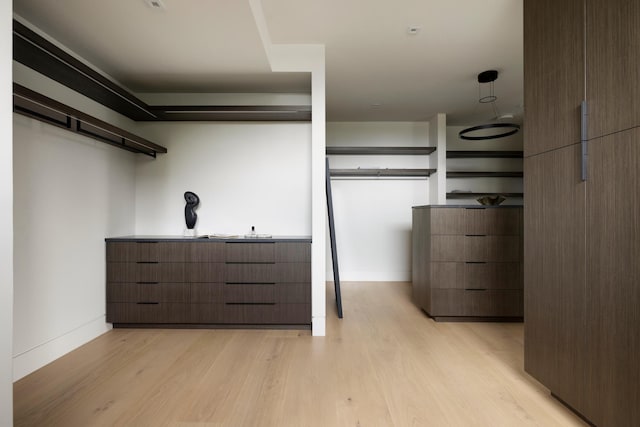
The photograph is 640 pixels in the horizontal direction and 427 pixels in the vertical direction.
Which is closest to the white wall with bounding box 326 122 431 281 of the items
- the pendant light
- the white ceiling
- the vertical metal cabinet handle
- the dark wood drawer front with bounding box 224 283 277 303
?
the pendant light

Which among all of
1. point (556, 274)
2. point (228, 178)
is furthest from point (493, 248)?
point (228, 178)

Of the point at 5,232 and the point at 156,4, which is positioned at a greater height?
the point at 156,4

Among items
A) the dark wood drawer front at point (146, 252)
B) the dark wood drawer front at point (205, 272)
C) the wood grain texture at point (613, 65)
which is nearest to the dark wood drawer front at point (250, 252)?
the dark wood drawer front at point (205, 272)

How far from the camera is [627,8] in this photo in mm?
1334

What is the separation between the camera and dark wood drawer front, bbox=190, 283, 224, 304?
3002 millimetres

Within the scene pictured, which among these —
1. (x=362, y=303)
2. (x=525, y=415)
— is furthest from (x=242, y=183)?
(x=525, y=415)

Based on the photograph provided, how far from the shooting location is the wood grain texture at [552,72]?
5.27ft

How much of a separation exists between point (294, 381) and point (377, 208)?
3554 mm

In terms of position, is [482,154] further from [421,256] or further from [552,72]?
[552,72]

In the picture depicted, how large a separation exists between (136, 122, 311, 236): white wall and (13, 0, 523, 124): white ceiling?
46 cm

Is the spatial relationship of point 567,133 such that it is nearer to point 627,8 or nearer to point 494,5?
point 627,8

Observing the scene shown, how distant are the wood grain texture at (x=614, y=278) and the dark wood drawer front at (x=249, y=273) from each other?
7.45 feet

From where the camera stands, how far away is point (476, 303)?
3.18 metres

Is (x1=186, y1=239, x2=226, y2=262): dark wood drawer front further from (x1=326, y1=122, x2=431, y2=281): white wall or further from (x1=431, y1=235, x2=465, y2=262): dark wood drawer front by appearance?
(x1=326, y1=122, x2=431, y2=281): white wall
